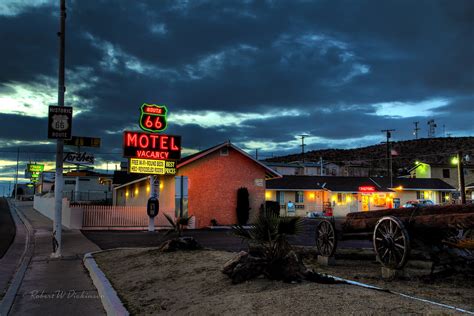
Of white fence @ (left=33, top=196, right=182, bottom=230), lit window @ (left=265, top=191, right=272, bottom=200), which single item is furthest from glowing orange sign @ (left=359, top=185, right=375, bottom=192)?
white fence @ (left=33, top=196, right=182, bottom=230)

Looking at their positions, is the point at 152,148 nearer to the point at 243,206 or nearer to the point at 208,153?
the point at 208,153

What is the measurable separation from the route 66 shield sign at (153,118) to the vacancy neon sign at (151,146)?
0.47 metres

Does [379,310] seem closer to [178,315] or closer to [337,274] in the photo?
[178,315]

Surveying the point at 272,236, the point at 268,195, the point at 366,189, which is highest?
the point at 366,189

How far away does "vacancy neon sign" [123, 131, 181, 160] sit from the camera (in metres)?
25.0

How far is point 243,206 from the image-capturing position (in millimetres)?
30281

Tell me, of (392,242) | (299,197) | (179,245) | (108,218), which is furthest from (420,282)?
(299,197)

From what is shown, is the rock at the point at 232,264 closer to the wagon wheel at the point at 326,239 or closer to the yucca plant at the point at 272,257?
the yucca plant at the point at 272,257

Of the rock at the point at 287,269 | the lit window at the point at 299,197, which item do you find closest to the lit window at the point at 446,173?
the lit window at the point at 299,197

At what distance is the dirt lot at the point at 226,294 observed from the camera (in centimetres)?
561

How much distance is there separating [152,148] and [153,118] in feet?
5.89

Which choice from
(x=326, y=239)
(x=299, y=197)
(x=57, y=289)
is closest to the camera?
(x=57, y=289)

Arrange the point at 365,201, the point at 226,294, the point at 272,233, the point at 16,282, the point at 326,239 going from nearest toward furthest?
the point at 226,294
the point at 272,233
the point at 16,282
the point at 326,239
the point at 365,201

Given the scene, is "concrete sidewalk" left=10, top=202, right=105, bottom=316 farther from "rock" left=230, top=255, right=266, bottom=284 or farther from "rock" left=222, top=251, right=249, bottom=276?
"rock" left=230, top=255, right=266, bottom=284
